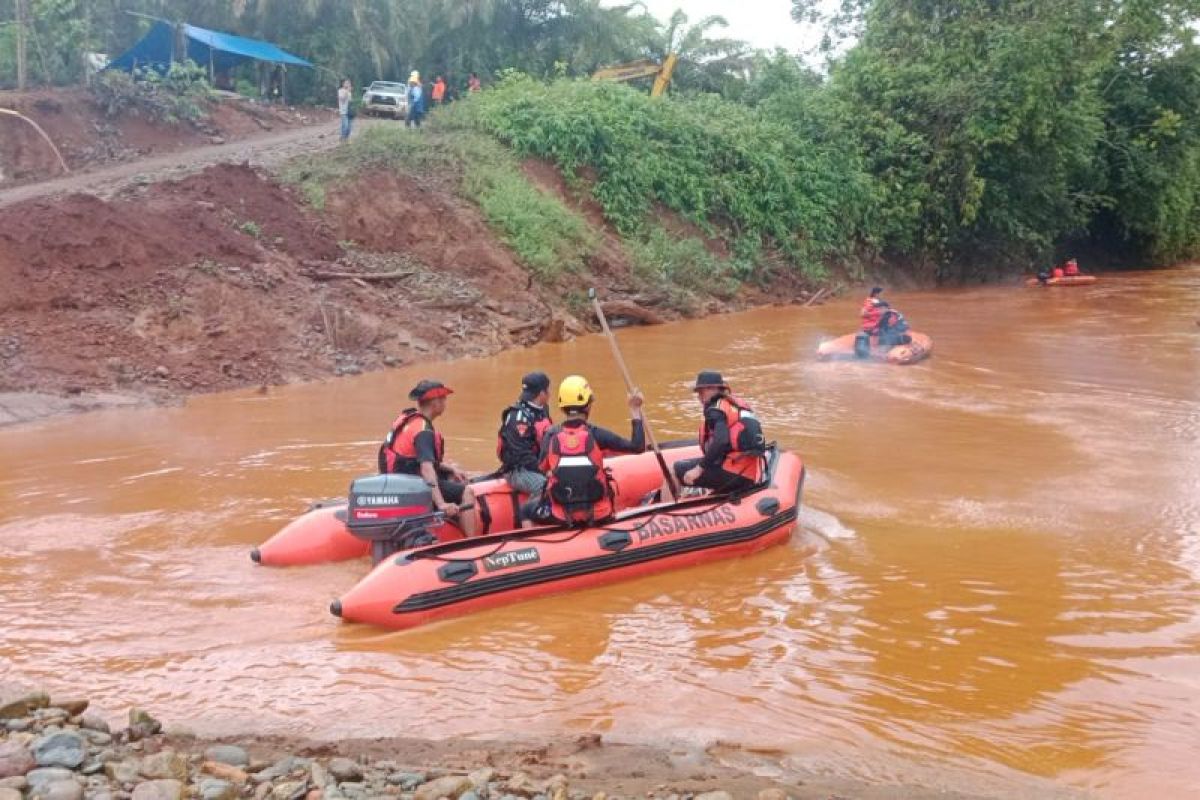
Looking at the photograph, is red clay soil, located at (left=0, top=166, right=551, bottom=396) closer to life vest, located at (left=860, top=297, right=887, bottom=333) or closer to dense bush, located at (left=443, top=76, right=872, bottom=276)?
dense bush, located at (left=443, top=76, right=872, bottom=276)

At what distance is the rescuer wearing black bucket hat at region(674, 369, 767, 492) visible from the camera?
27.0 feet

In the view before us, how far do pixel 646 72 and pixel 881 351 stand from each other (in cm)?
1518

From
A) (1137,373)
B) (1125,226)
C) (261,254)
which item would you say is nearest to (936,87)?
(1125,226)

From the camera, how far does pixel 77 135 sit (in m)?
20.8

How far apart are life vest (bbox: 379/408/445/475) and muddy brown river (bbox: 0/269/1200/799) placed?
2.60 feet

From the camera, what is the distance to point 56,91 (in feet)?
71.4

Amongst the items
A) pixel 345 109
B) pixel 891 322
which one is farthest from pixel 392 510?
pixel 345 109

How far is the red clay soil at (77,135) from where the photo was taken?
19750 mm

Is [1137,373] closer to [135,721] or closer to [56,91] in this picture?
[135,721]

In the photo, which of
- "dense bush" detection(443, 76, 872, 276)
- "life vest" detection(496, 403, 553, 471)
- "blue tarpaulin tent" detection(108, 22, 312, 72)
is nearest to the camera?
"life vest" detection(496, 403, 553, 471)

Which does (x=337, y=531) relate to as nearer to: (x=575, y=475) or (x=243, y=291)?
(x=575, y=475)

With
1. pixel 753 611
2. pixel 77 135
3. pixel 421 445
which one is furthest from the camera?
pixel 77 135

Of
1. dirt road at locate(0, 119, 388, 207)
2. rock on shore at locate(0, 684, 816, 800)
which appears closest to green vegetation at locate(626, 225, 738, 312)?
dirt road at locate(0, 119, 388, 207)

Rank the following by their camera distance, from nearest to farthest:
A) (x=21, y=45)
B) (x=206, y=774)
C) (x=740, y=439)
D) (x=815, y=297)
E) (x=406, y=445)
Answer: (x=206, y=774) → (x=406, y=445) → (x=740, y=439) → (x=21, y=45) → (x=815, y=297)
